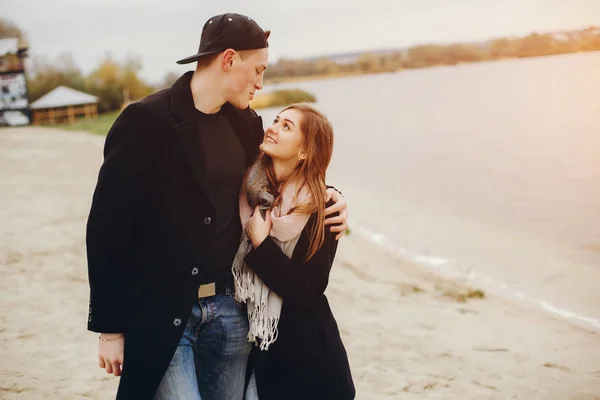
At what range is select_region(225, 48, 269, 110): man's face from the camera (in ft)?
6.03

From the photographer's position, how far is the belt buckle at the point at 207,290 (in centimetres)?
184

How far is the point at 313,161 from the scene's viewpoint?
1.95m

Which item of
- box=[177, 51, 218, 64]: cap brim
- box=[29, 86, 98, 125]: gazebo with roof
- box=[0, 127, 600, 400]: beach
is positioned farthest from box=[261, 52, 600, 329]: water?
box=[29, 86, 98, 125]: gazebo with roof

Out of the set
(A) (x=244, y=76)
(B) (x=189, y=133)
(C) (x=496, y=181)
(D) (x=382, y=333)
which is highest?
(A) (x=244, y=76)

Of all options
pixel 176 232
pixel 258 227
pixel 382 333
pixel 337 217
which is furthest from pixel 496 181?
pixel 176 232


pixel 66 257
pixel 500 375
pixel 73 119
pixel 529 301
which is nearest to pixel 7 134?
pixel 73 119

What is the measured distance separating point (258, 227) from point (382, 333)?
3.32 m

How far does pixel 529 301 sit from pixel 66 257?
4.99 meters

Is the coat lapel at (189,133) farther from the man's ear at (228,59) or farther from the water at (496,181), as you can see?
the water at (496,181)

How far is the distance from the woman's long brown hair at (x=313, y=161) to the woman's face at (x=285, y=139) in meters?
0.02

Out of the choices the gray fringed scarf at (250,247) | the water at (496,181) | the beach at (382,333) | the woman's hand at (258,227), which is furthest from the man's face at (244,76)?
the water at (496,181)

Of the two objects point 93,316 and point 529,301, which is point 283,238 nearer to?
point 93,316

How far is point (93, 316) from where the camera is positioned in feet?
5.77

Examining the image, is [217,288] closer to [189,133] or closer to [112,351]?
[112,351]
